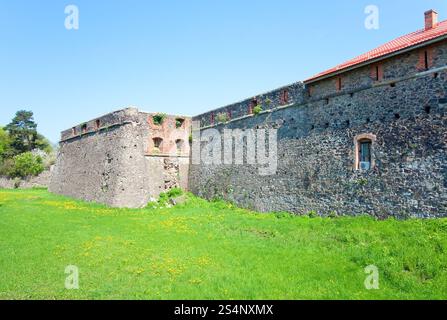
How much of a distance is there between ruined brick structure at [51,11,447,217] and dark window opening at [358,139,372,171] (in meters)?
0.04

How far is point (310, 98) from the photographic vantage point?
16.1 m

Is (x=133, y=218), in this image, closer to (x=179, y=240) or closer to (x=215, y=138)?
(x=179, y=240)

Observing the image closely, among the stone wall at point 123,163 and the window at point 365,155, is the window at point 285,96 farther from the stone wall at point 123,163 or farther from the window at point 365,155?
the stone wall at point 123,163

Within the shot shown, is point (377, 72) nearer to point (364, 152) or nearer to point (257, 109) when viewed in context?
point (364, 152)

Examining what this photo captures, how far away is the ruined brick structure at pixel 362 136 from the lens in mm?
11453

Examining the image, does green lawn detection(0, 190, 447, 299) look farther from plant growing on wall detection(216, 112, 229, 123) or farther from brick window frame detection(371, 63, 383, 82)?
plant growing on wall detection(216, 112, 229, 123)

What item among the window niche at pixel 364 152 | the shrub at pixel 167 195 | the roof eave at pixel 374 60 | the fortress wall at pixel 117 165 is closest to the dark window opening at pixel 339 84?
the roof eave at pixel 374 60

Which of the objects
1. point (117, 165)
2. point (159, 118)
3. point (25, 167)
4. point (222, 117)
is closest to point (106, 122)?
point (117, 165)

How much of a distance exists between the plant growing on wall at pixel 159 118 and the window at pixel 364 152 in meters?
14.1

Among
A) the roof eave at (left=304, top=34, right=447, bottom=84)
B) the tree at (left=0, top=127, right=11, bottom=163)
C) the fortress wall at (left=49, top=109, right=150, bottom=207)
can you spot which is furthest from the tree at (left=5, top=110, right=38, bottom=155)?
the roof eave at (left=304, top=34, right=447, bottom=84)

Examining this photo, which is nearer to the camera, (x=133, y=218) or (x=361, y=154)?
(x=361, y=154)
